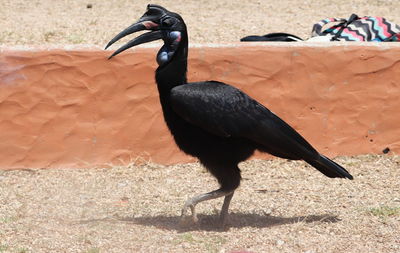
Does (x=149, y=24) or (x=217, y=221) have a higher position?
(x=149, y=24)

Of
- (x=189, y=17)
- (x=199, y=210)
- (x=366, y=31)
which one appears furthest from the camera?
(x=189, y=17)

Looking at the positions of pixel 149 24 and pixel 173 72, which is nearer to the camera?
pixel 173 72

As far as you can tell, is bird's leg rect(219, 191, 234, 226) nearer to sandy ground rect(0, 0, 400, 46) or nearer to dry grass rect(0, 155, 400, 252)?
dry grass rect(0, 155, 400, 252)

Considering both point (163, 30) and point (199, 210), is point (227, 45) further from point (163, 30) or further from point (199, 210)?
point (199, 210)

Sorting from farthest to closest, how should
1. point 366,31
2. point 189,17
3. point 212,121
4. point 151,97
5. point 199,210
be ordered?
point 189,17 < point 366,31 < point 151,97 < point 199,210 < point 212,121

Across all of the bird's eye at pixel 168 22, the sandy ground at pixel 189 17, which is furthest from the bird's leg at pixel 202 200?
the sandy ground at pixel 189 17

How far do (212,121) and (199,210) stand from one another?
3.00 feet

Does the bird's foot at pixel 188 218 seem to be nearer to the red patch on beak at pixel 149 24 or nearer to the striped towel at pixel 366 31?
the red patch on beak at pixel 149 24

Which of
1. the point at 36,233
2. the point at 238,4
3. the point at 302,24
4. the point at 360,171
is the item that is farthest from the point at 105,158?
the point at 238,4

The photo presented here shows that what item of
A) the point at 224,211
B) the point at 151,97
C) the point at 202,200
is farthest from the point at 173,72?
the point at 151,97

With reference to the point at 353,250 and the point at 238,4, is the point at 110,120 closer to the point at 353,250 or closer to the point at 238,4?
the point at 353,250

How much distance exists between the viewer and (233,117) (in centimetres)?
509

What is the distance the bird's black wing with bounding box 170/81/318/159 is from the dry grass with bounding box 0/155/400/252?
0.53 metres

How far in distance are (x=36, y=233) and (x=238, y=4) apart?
26.2ft
